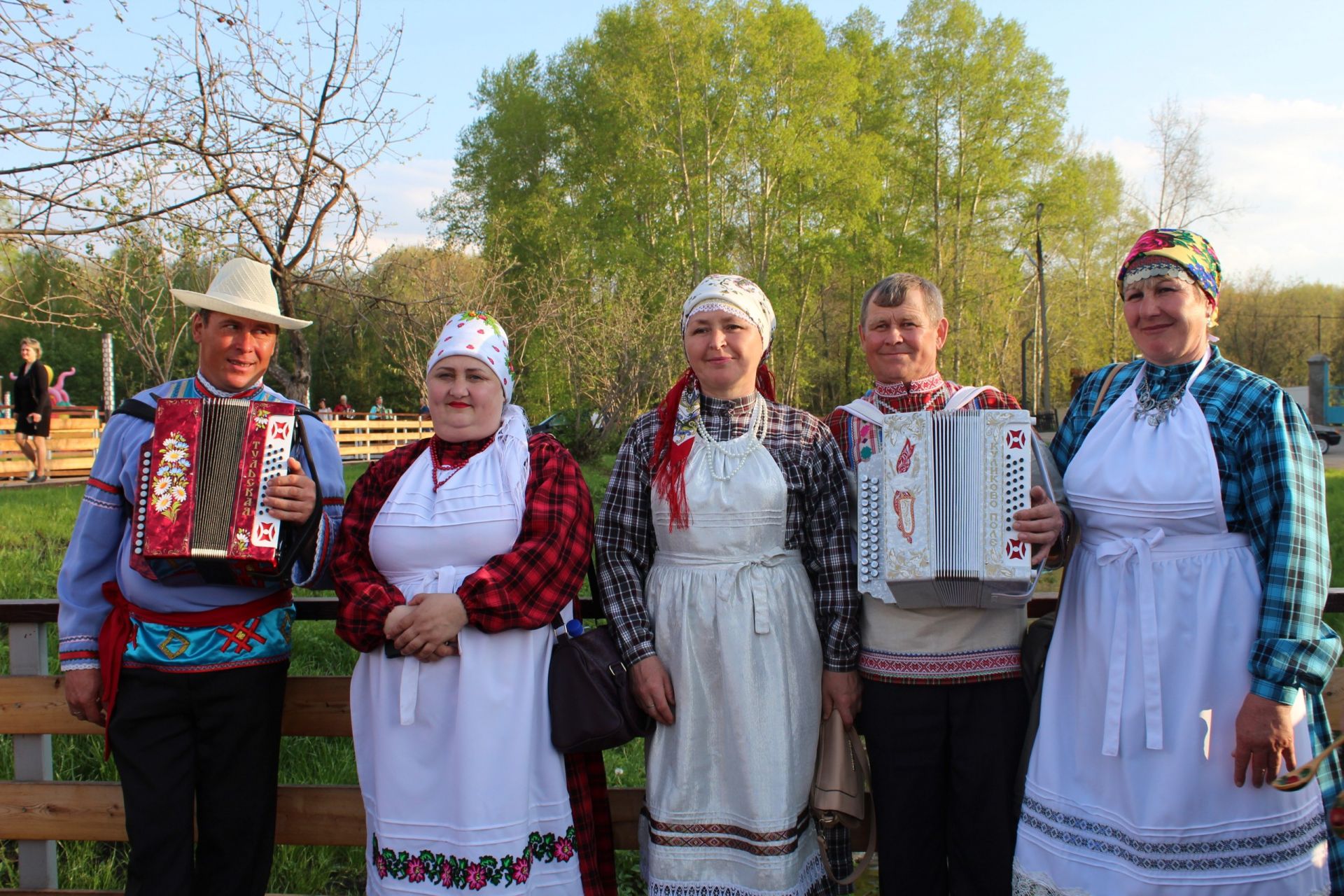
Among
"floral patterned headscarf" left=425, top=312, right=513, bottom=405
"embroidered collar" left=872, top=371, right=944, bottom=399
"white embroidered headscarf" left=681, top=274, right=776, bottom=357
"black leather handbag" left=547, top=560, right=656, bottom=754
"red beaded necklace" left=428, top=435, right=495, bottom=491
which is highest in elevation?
"white embroidered headscarf" left=681, top=274, right=776, bottom=357

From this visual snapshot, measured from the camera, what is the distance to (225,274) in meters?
3.07

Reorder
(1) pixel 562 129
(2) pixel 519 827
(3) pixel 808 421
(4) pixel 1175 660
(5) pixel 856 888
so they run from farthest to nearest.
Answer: (1) pixel 562 129, (5) pixel 856 888, (3) pixel 808 421, (2) pixel 519 827, (4) pixel 1175 660

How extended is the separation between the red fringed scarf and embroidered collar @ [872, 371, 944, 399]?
38 centimetres

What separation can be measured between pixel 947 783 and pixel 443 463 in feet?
6.20

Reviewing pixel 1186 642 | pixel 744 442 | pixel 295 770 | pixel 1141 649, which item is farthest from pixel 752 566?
pixel 295 770

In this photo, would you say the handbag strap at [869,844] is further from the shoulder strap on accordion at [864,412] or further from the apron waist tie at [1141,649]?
the shoulder strap on accordion at [864,412]

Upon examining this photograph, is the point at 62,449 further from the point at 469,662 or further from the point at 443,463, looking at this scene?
the point at 469,662

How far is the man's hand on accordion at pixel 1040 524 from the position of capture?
8.34ft

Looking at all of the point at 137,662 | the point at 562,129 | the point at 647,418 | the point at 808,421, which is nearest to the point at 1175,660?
the point at 808,421

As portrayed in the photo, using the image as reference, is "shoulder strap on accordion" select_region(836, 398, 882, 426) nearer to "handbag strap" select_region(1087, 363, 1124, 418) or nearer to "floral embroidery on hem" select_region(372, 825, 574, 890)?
"handbag strap" select_region(1087, 363, 1124, 418)

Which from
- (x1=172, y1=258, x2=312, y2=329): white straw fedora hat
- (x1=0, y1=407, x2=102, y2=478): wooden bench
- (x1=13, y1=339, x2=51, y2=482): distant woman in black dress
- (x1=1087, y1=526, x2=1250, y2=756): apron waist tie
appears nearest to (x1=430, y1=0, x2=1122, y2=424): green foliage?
(x1=0, y1=407, x2=102, y2=478): wooden bench

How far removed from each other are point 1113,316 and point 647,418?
39.5 metres

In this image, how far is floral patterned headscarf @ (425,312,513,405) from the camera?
295 cm

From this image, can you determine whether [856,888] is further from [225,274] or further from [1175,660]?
[225,274]
